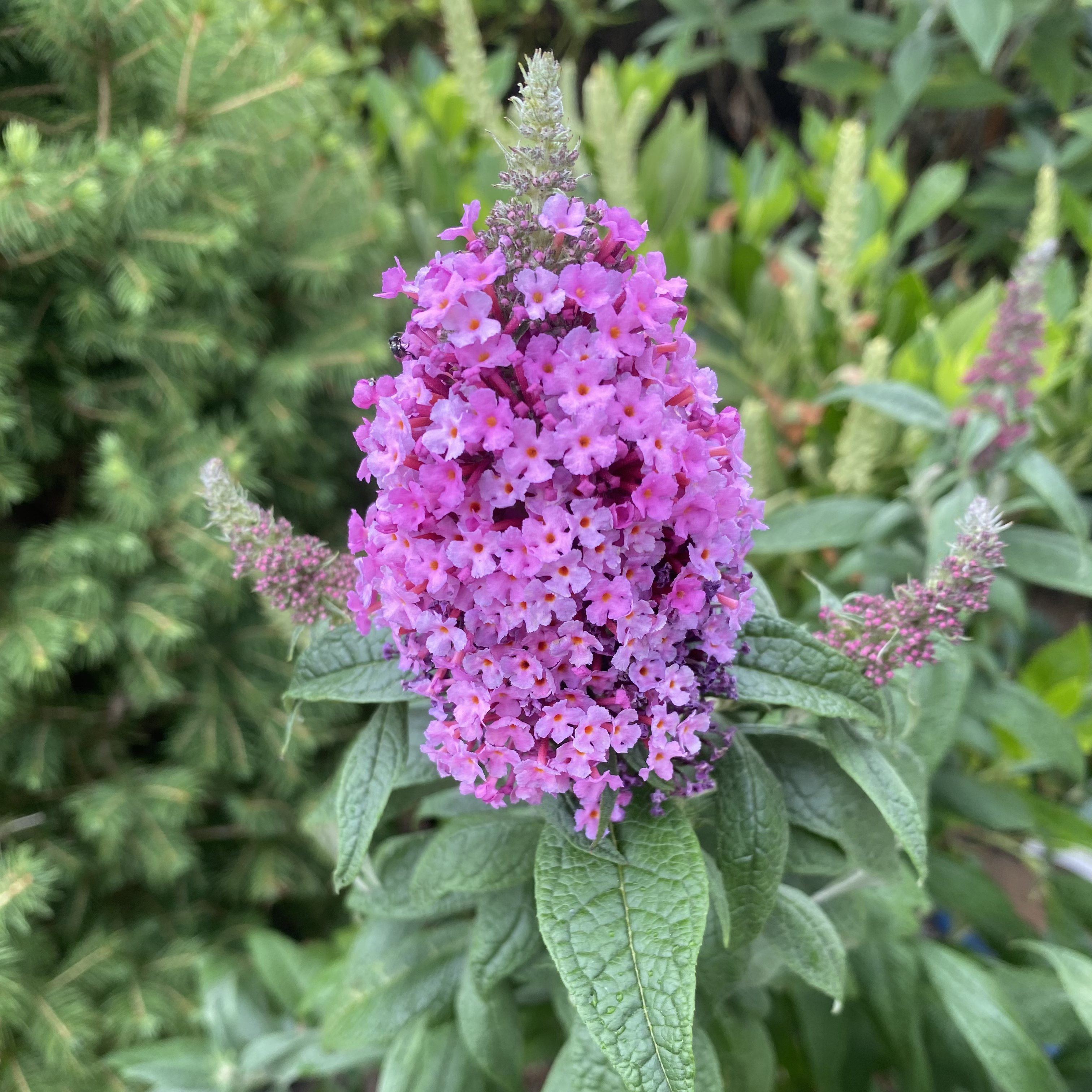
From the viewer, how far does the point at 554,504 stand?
468mm

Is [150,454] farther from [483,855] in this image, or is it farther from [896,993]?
[896,993]

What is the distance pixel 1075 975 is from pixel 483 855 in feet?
2.25

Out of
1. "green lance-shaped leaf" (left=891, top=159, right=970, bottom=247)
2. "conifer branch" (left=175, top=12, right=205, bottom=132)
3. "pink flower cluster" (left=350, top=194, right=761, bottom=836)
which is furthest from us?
"green lance-shaped leaf" (left=891, top=159, right=970, bottom=247)

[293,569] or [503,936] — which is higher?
[293,569]

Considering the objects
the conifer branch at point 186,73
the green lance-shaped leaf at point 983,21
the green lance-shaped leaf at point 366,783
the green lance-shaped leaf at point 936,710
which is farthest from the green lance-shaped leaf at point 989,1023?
the conifer branch at point 186,73

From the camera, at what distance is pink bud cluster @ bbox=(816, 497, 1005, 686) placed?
562 millimetres

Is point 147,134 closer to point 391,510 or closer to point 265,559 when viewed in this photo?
point 265,559

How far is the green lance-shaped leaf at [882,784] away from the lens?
56 centimetres

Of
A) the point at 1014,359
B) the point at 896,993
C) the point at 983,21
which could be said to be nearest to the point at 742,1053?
the point at 896,993

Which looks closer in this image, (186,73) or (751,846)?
(751,846)

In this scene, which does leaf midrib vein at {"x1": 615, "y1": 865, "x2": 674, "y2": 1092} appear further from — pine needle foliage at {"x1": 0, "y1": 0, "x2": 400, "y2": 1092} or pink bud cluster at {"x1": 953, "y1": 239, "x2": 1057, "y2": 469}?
pink bud cluster at {"x1": 953, "y1": 239, "x2": 1057, "y2": 469}

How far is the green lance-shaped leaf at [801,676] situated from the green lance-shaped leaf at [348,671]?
0.85 feet

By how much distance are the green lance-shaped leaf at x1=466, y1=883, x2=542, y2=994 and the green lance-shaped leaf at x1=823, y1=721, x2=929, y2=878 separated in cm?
28

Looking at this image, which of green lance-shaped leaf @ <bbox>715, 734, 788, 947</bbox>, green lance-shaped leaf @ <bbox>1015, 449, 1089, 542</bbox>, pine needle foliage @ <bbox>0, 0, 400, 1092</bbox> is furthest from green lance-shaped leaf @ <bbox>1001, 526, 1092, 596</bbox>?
pine needle foliage @ <bbox>0, 0, 400, 1092</bbox>
